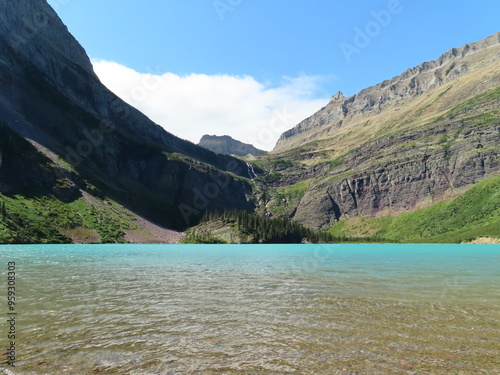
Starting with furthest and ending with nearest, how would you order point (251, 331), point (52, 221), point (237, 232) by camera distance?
point (237, 232)
point (52, 221)
point (251, 331)

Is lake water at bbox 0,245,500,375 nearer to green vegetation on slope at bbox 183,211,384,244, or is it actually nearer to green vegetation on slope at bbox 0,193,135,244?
green vegetation on slope at bbox 0,193,135,244

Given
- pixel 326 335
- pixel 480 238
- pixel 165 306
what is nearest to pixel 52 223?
pixel 165 306

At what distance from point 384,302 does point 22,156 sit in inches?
6814

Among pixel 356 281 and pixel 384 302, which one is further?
pixel 356 281

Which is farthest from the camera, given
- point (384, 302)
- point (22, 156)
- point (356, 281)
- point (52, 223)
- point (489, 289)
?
point (22, 156)

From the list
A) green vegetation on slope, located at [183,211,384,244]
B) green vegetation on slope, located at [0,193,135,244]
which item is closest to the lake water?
green vegetation on slope, located at [0,193,135,244]

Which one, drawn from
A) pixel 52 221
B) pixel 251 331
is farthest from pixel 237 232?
pixel 251 331

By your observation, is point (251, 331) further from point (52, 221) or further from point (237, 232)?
point (237, 232)

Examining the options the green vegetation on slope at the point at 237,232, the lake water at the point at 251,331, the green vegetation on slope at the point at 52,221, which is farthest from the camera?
the green vegetation on slope at the point at 237,232

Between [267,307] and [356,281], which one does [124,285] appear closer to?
[267,307]

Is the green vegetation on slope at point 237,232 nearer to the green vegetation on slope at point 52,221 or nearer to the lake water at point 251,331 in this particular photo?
the green vegetation on slope at point 52,221

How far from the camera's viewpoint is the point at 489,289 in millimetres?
24109

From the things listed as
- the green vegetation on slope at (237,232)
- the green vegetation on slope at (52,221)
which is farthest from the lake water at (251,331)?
the green vegetation on slope at (237,232)

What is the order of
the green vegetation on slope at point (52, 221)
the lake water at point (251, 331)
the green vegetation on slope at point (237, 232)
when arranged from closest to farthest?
the lake water at point (251, 331) < the green vegetation on slope at point (52, 221) < the green vegetation on slope at point (237, 232)
